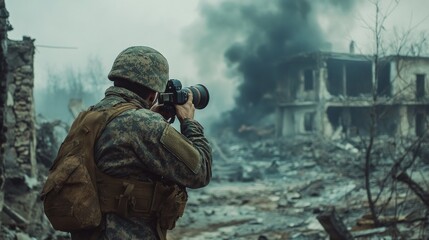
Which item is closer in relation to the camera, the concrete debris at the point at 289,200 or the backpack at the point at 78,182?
the backpack at the point at 78,182

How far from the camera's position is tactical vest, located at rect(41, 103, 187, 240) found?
76.6 inches

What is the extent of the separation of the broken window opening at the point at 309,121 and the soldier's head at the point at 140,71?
25.0 m

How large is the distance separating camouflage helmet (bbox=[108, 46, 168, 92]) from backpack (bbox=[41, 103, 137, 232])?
0.53 ft

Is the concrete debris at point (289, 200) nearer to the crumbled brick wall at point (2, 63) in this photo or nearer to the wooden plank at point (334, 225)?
the wooden plank at point (334, 225)

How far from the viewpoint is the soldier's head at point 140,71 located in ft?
6.91

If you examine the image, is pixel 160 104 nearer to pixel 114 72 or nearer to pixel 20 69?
pixel 114 72

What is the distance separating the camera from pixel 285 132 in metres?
28.2

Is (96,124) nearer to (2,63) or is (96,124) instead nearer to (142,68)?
(142,68)

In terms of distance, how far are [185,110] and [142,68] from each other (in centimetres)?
29

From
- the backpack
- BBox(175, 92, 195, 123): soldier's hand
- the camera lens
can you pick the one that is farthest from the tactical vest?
the camera lens

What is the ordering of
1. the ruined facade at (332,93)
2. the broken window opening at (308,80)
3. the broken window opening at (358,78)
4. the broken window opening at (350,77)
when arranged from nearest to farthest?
the ruined facade at (332,93), the broken window opening at (308,80), the broken window opening at (350,77), the broken window opening at (358,78)

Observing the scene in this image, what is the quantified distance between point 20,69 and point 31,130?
1.13 metres

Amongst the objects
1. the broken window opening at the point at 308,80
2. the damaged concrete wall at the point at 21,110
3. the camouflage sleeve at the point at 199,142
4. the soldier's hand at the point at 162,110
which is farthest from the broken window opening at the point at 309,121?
the camouflage sleeve at the point at 199,142

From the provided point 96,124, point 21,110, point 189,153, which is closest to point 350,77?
point 21,110
